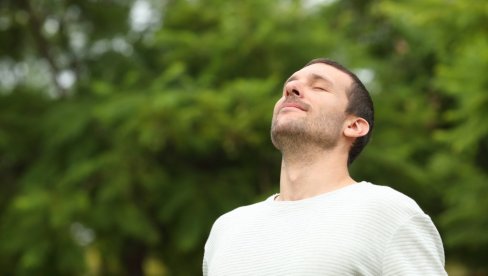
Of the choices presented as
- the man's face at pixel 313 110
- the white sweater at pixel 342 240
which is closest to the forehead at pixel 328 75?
the man's face at pixel 313 110

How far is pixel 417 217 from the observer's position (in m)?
2.18

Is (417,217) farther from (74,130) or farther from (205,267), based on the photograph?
(74,130)

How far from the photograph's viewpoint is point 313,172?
2.41 metres

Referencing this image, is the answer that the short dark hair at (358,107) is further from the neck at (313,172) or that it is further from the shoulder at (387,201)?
the shoulder at (387,201)

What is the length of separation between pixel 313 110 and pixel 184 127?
628cm

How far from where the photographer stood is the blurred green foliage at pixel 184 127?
28.3 ft

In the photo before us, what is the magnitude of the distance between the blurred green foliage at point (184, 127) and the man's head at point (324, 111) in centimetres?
469

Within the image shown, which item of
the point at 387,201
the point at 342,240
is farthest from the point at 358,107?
the point at 342,240

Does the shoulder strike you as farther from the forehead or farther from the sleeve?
the forehead

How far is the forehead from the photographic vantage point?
251 cm

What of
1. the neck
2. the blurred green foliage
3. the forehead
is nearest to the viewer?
the neck

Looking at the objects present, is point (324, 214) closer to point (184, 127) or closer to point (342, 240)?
point (342, 240)

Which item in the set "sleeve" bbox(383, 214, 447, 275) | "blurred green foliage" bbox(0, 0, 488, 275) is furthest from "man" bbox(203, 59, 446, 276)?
"blurred green foliage" bbox(0, 0, 488, 275)

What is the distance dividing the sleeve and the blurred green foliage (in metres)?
5.02
